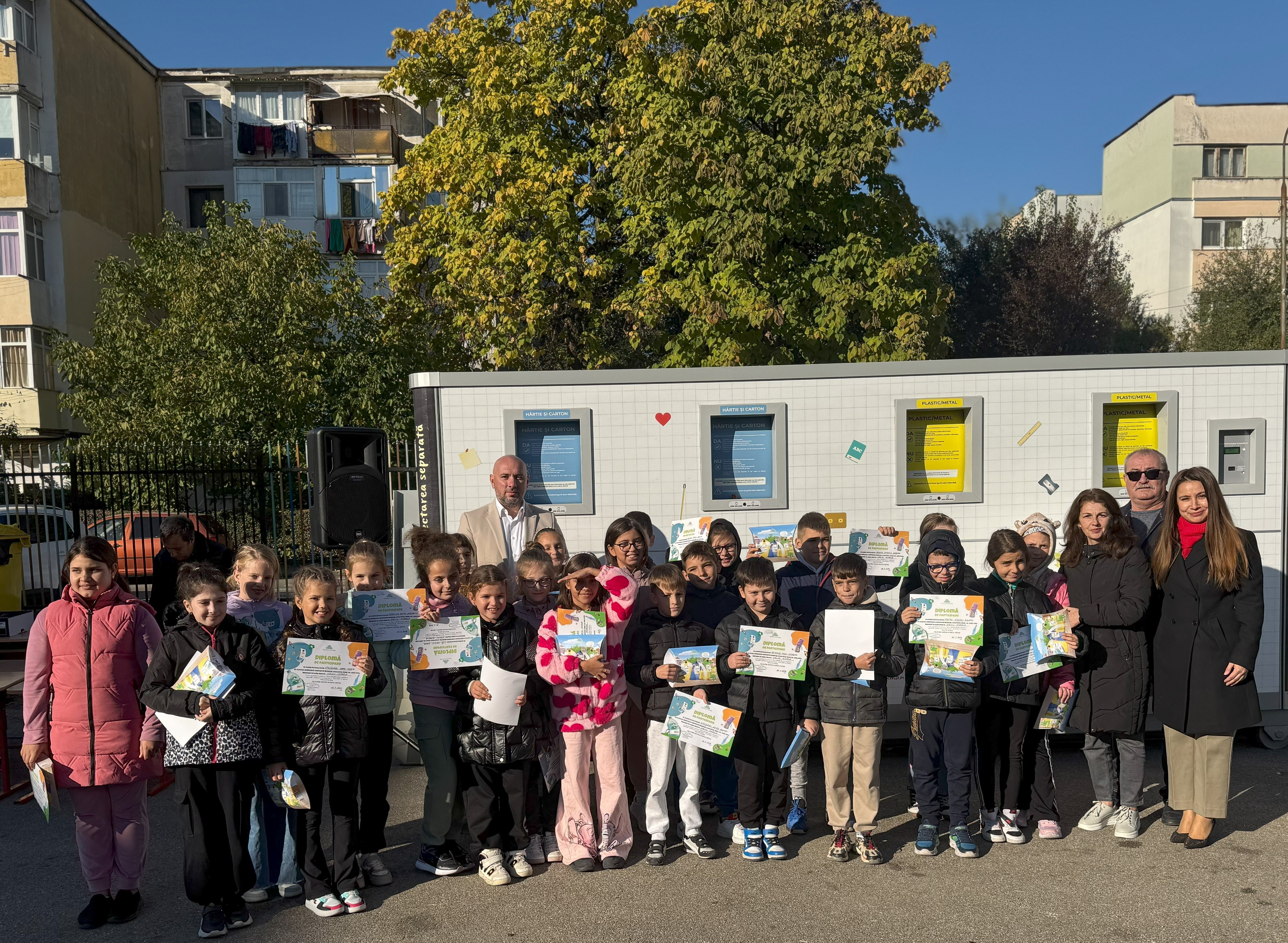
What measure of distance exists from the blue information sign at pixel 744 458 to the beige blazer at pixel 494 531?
4.24 feet

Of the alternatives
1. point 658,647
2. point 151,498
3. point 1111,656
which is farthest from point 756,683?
point 151,498

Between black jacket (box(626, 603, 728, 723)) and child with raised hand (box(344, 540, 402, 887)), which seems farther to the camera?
black jacket (box(626, 603, 728, 723))

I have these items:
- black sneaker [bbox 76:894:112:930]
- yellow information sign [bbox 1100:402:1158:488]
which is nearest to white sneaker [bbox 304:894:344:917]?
black sneaker [bbox 76:894:112:930]

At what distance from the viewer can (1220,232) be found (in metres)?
41.6

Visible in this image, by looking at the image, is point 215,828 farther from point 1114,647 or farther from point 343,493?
point 1114,647

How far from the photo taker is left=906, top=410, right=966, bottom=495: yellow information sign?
6781 mm

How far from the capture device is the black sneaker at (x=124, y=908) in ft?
14.0

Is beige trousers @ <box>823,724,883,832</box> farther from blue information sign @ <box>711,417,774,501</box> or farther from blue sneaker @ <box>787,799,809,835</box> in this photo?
blue information sign @ <box>711,417,774,501</box>

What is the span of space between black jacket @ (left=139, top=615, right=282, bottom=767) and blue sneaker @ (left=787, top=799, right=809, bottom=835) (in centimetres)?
261

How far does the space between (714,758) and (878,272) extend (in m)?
12.9

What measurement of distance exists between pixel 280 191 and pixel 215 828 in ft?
97.0

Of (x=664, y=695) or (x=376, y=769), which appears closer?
(x=376, y=769)

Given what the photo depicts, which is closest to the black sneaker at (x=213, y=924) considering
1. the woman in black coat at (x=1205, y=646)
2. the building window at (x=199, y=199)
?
the woman in black coat at (x=1205, y=646)

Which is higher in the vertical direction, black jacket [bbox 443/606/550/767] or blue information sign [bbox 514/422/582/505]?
blue information sign [bbox 514/422/582/505]
